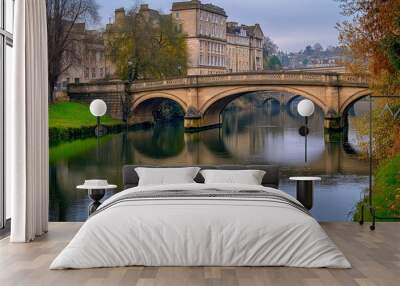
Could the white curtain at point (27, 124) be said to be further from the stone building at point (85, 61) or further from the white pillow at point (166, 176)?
the stone building at point (85, 61)

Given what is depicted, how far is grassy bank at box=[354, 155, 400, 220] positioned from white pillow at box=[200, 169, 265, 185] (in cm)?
263

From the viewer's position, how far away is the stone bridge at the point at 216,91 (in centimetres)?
1386

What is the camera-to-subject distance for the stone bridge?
1386 cm

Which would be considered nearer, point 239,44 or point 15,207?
point 15,207

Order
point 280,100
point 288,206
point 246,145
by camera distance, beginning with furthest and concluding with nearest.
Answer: point 280,100, point 246,145, point 288,206

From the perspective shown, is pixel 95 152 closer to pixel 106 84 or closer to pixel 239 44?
pixel 106 84

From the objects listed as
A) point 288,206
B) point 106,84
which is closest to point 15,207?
point 288,206

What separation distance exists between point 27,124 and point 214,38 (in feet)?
25.2

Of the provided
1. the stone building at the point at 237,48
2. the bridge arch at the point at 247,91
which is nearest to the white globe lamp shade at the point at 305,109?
the stone building at the point at 237,48

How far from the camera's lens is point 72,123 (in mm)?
13742

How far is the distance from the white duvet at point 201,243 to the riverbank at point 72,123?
31.1ft

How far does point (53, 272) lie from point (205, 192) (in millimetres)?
1313

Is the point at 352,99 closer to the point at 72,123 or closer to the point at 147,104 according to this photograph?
the point at 147,104

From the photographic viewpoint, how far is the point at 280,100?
16.7m
